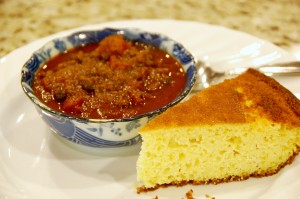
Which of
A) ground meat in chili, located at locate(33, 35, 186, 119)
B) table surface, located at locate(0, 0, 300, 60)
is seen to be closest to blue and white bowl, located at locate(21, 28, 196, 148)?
ground meat in chili, located at locate(33, 35, 186, 119)

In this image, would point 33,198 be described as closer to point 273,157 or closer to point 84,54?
point 84,54

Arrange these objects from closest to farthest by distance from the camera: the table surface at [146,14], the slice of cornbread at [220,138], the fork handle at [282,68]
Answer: the slice of cornbread at [220,138]
the fork handle at [282,68]
the table surface at [146,14]

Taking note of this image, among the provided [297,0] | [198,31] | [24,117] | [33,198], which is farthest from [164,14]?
[33,198]

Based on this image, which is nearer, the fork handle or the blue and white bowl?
the blue and white bowl

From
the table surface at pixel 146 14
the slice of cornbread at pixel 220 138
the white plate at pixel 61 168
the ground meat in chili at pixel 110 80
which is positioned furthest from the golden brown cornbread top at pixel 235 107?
the table surface at pixel 146 14

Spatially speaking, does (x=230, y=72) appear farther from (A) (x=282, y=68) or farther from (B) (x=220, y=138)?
(B) (x=220, y=138)

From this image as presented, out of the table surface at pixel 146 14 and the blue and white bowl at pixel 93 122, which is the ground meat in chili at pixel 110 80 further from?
the table surface at pixel 146 14

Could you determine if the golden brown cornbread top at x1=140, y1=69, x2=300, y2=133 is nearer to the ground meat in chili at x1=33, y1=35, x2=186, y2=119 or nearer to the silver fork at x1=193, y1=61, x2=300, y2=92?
the ground meat in chili at x1=33, y1=35, x2=186, y2=119

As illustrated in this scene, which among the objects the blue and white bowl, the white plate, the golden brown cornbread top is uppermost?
the golden brown cornbread top

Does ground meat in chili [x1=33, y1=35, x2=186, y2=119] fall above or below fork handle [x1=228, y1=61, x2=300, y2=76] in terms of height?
below
